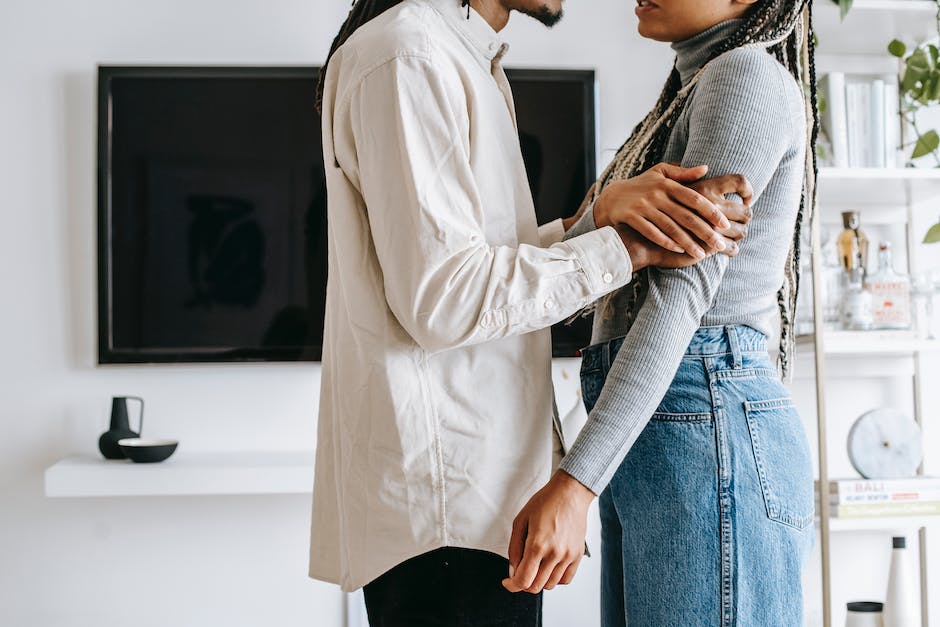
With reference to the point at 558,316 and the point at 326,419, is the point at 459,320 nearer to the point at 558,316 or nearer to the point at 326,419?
the point at 558,316

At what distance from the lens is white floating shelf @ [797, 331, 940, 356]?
7.04ft

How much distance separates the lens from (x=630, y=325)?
975mm

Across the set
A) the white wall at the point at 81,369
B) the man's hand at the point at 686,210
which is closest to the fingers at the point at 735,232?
the man's hand at the point at 686,210

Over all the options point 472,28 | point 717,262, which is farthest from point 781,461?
point 472,28

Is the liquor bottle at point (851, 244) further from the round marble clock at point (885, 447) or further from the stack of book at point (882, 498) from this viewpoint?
the stack of book at point (882, 498)

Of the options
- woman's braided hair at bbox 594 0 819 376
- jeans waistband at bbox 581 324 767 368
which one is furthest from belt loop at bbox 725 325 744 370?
woman's braided hair at bbox 594 0 819 376

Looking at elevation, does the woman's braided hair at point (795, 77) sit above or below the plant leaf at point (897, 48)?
below

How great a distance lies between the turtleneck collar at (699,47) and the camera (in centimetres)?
103

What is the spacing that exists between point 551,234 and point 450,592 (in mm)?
559

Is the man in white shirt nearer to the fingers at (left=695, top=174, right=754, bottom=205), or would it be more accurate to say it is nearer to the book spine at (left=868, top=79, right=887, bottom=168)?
the fingers at (left=695, top=174, right=754, bottom=205)

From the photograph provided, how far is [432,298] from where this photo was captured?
833 millimetres

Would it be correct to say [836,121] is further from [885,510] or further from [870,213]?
[885,510]

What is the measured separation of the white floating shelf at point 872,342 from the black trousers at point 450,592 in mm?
1509

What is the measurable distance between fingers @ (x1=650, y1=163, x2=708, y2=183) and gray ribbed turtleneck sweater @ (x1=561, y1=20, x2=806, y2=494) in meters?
0.02
